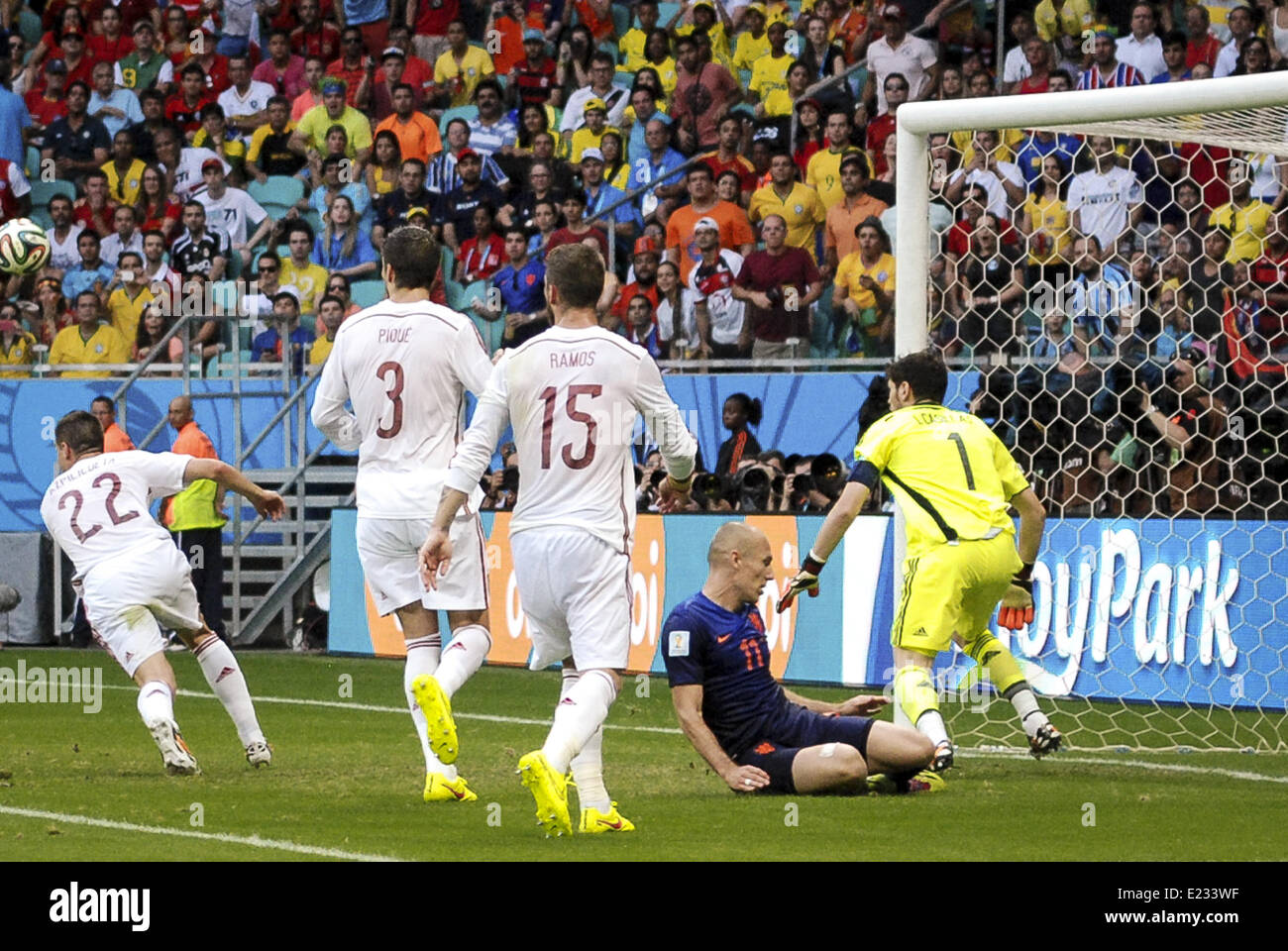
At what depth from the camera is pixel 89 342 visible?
19.1m

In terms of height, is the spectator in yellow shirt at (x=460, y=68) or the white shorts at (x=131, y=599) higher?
the spectator in yellow shirt at (x=460, y=68)

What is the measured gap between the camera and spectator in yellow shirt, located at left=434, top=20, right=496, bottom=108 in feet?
64.5

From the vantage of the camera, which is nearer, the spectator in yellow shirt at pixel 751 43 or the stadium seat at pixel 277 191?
the spectator in yellow shirt at pixel 751 43

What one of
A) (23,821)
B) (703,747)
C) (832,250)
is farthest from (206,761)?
(832,250)

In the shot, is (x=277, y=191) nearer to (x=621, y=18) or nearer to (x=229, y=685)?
(x=621, y=18)

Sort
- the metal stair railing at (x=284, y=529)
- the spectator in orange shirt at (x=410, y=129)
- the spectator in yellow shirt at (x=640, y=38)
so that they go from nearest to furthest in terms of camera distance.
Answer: the metal stair railing at (x=284, y=529) → the spectator in yellow shirt at (x=640, y=38) → the spectator in orange shirt at (x=410, y=129)

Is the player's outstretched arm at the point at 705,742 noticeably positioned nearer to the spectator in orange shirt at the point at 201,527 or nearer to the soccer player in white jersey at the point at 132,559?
the soccer player in white jersey at the point at 132,559

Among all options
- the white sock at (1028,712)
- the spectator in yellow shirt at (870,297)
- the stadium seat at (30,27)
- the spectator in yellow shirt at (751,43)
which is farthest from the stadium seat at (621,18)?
the white sock at (1028,712)

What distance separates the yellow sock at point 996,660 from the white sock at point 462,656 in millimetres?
2262

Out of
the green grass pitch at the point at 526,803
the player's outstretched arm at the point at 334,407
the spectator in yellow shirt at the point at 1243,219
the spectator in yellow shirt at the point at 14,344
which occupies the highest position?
the spectator in yellow shirt at the point at 1243,219

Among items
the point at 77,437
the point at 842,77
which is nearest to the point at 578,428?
the point at 77,437

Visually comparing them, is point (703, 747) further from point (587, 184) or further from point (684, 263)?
point (587, 184)

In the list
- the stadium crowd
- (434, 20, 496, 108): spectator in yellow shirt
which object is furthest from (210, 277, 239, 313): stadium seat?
(434, 20, 496, 108): spectator in yellow shirt

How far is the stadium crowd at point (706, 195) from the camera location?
12.4 meters
